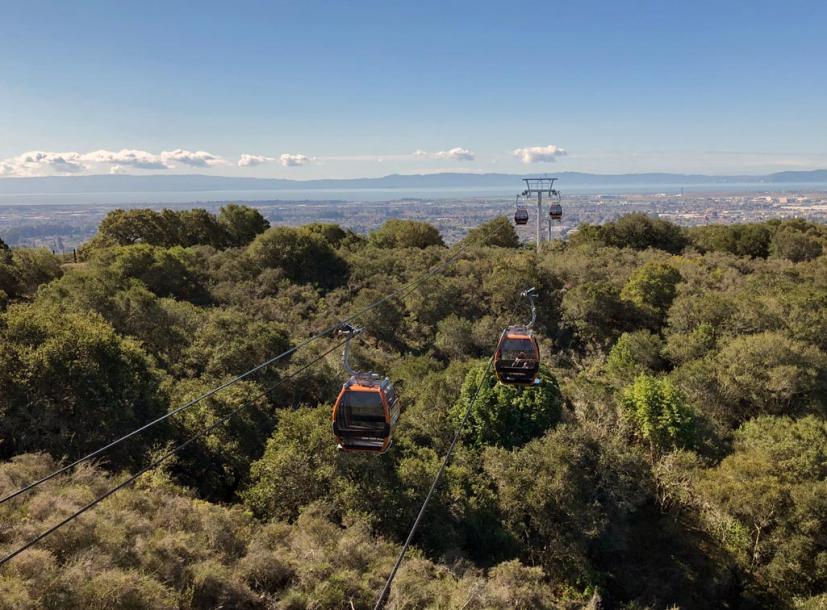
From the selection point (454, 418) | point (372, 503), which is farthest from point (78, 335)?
point (454, 418)

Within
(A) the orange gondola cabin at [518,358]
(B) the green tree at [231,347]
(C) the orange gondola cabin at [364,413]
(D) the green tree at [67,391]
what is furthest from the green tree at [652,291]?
(D) the green tree at [67,391]

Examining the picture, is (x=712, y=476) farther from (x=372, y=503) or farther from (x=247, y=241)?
(x=247, y=241)

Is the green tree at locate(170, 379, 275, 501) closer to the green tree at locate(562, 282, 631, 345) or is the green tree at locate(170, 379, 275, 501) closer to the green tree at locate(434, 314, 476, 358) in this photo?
the green tree at locate(434, 314, 476, 358)

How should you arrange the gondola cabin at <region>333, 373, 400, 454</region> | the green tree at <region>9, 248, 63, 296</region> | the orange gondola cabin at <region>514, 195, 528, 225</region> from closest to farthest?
the gondola cabin at <region>333, 373, 400, 454</region> → the green tree at <region>9, 248, 63, 296</region> → the orange gondola cabin at <region>514, 195, 528, 225</region>

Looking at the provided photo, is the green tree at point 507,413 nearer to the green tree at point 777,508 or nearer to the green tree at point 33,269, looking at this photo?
the green tree at point 777,508

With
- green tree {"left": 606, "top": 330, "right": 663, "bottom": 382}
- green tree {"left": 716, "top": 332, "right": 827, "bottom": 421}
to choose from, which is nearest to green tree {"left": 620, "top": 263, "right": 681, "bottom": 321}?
green tree {"left": 606, "top": 330, "right": 663, "bottom": 382}

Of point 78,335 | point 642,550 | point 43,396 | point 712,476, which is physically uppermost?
point 78,335

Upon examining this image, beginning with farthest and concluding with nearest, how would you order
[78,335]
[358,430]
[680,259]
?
[680,259], [78,335], [358,430]
